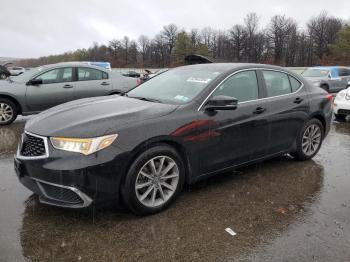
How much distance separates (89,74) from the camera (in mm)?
9344

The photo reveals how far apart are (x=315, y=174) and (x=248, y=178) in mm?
1015

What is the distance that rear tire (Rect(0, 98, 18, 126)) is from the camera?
846 centimetres

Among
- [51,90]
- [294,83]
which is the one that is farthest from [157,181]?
[51,90]

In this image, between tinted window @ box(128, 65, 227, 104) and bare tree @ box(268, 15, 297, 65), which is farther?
bare tree @ box(268, 15, 297, 65)

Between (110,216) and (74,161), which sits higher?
(74,161)

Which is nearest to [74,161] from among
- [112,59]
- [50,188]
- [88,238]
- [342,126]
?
[50,188]

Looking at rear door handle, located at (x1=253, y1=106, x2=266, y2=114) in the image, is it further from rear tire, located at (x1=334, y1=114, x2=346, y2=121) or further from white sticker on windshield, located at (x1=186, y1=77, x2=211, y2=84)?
rear tire, located at (x1=334, y1=114, x2=346, y2=121)

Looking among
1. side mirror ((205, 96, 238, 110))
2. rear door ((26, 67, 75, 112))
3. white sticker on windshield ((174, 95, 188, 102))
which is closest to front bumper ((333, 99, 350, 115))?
side mirror ((205, 96, 238, 110))

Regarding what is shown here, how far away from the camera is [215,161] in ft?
13.2

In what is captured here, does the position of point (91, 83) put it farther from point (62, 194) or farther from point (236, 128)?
point (62, 194)

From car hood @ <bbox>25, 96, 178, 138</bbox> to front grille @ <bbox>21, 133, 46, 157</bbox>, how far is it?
0.06 m

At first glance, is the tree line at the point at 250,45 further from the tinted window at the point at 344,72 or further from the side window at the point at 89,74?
the side window at the point at 89,74

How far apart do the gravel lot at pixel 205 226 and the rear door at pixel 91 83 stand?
4709 mm

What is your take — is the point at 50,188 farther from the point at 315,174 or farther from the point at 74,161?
the point at 315,174
